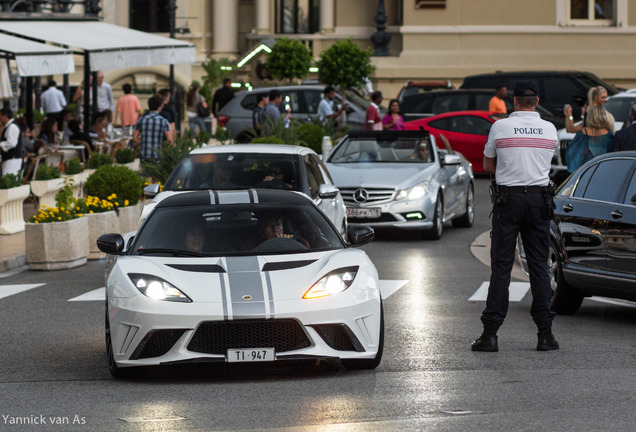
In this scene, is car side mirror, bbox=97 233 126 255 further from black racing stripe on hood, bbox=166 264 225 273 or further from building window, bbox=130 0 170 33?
building window, bbox=130 0 170 33

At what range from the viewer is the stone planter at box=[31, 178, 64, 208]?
1997cm

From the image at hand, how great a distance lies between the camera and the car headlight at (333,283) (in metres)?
8.83

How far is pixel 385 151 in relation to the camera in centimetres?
2023

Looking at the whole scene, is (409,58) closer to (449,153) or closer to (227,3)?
(227,3)

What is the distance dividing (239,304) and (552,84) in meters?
26.5

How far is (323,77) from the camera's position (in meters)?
33.7

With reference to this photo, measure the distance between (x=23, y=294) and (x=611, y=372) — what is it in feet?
23.2

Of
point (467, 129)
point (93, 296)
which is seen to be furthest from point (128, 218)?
point (467, 129)

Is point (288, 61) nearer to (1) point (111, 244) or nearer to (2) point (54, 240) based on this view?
(2) point (54, 240)

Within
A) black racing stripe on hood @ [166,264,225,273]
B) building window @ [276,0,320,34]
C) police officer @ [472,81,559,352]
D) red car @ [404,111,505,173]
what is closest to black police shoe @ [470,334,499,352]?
police officer @ [472,81,559,352]

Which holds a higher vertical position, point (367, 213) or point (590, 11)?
point (590, 11)

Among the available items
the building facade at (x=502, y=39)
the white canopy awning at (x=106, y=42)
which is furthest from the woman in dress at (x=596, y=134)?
the building facade at (x=502, y=39)

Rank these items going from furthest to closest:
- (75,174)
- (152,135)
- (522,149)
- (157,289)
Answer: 1. (152,135)
2. (75,174)
3. (522,149)
4. (157,289)

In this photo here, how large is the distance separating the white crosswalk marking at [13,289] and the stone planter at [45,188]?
4.94 meters
